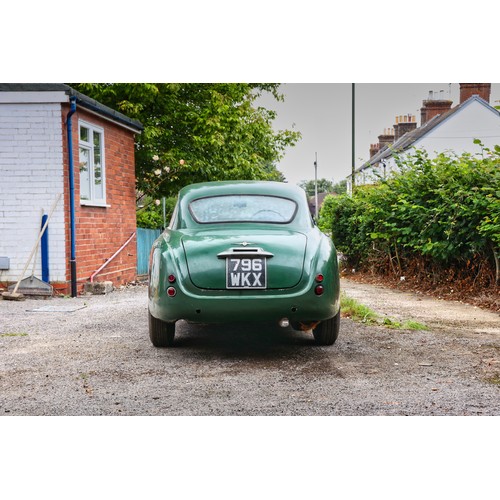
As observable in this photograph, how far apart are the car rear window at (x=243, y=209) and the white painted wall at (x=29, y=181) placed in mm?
5308

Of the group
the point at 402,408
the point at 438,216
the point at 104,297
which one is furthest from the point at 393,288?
the point at 402,408

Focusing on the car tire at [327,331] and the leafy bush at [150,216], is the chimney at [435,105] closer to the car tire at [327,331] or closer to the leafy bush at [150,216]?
the leafy bush at [150,216]

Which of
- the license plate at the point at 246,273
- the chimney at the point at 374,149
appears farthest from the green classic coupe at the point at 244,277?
the chimney at the point at 374,149

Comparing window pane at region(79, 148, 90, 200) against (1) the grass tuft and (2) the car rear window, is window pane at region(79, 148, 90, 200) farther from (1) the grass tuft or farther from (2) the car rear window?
(2) the car rear window

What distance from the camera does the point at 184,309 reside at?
541 cm

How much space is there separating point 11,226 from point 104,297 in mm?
2015

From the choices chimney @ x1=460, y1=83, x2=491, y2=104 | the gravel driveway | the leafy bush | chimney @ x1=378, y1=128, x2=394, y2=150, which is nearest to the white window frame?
the gravel driveway

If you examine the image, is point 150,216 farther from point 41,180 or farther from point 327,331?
point 327,331

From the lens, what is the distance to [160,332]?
20.0 ft

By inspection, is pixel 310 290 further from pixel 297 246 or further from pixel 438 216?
pixel 438 216

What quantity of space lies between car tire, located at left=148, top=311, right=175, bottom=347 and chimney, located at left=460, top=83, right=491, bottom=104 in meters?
32.8

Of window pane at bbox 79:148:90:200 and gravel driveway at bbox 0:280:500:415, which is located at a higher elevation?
window pane at bbox 79:148:90:200

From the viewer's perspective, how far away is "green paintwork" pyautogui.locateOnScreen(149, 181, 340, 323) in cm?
539

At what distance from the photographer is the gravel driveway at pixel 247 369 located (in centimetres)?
418
